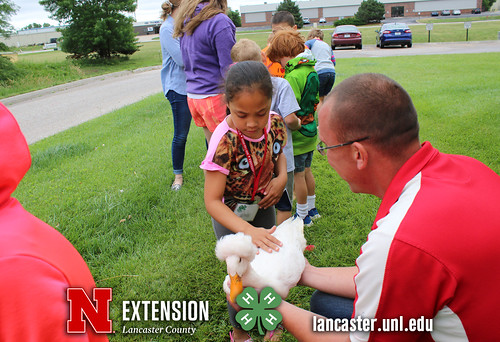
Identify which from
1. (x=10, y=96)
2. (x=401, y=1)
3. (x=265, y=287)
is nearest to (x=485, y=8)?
(x=401, y=1)

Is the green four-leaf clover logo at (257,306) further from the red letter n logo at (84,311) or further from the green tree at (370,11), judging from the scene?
the green tree at (370,11)

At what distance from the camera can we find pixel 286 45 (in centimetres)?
355

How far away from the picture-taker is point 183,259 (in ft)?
10.7

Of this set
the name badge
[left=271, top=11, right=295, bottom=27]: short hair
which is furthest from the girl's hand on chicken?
[left=271, top=11, right=295, bottom=27]: short hair

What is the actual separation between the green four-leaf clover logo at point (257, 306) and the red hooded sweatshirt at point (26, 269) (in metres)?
0.72

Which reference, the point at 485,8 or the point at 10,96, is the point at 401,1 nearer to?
the point at 485,8

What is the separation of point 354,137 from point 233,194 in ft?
3.49

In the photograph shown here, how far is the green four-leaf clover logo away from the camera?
1.67m

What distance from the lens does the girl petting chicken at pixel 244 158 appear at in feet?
6.75

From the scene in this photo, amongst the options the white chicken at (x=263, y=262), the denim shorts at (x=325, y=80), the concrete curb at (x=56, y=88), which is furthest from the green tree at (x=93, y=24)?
the white chicken at (x=263, y=262)

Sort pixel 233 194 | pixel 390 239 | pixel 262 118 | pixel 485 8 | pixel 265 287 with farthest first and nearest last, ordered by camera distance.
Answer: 1. pixel 485 8
2. pixel 233 194
3. pixel 262 118
4. pixel 265 287
5. pixel 390 239

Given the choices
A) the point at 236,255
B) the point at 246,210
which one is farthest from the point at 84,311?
the point at 246,210

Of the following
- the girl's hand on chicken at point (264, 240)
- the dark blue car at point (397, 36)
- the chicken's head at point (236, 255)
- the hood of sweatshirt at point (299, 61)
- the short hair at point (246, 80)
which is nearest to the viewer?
the chicken's head at point (236, 255)

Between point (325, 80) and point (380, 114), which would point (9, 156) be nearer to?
point (380, 114)
